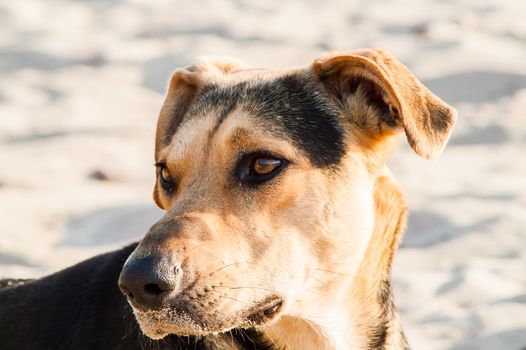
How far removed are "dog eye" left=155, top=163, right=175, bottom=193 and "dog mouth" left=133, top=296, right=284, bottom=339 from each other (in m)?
0.88

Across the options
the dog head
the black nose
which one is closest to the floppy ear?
the dog head

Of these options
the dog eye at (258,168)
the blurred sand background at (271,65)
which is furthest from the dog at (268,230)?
the blurred sand background at (271,65)

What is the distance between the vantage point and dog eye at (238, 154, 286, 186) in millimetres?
4777

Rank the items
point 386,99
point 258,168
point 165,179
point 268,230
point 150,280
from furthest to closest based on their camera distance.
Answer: point 165,179, point 386,99, point 258,168, point 268,230, point 150,280

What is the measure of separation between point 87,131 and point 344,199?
556 cm

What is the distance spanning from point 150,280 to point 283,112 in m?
1.28

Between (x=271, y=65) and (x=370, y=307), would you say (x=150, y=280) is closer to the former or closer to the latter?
(x=370, y=307)

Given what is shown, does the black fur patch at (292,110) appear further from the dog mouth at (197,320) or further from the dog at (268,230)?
the dog mouth at (197,320)

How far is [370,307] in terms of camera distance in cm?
523

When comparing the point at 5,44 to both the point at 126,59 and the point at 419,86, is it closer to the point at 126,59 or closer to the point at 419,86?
the point at 126,59

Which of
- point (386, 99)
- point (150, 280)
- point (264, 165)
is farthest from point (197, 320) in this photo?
point (386, 99)

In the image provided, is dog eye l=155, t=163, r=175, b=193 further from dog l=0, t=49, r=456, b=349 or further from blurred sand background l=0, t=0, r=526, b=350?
blurred sand background l=0, t=0, r=526, b=350

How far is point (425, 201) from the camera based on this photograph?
27.7 feet

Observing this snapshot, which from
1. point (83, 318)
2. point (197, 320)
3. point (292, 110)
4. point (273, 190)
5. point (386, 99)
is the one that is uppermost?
point (386, 99)
